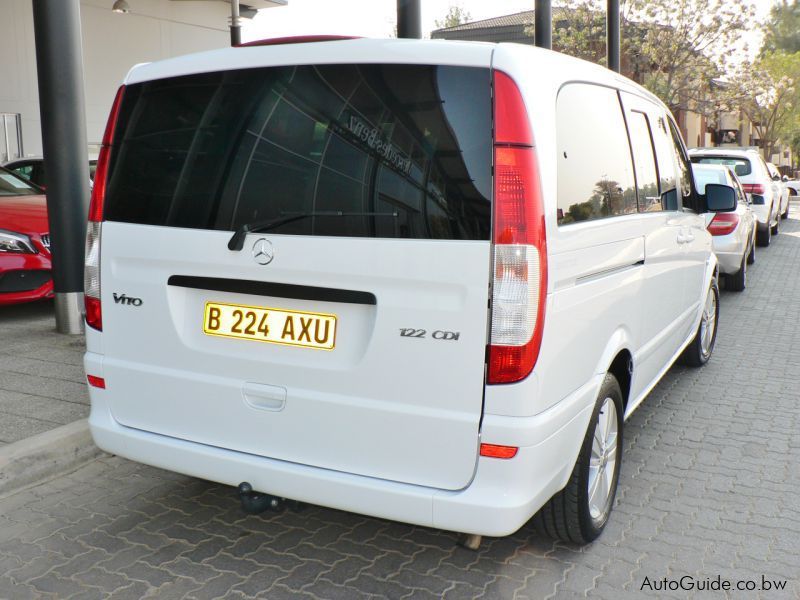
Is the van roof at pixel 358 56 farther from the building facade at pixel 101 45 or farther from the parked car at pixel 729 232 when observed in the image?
the building facade at pixel 101 45

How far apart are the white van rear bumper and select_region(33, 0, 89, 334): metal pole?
4.13 meters

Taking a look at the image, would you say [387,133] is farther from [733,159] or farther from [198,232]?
[733,159]

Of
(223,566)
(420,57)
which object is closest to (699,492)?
(223,566)

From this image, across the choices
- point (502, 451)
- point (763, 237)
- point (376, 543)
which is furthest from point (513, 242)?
point (763, 237)

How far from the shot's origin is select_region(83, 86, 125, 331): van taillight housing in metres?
3.37

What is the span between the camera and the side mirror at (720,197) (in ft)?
17.7

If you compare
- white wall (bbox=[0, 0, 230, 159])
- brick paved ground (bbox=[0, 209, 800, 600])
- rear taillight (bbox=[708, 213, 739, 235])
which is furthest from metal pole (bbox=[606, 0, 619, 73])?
brick paved ground (bbox=[0, 209, 800, 600])

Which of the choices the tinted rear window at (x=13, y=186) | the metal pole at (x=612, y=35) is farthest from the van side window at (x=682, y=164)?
the metal pole at (x=612, y=35)

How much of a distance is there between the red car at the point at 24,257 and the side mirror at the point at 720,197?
5.30m

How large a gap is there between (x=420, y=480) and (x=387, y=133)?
3.70 feet

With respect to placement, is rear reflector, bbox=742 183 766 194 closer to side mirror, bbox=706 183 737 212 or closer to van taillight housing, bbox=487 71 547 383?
side mirror, bbox=706 183 737 212

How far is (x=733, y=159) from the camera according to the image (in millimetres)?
A: 14477

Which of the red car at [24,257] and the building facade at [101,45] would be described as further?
the building facade at [101,45]

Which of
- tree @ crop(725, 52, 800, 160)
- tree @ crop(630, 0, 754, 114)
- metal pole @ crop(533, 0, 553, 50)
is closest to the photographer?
metal pole @ crop(533, 0, 553, 50)
